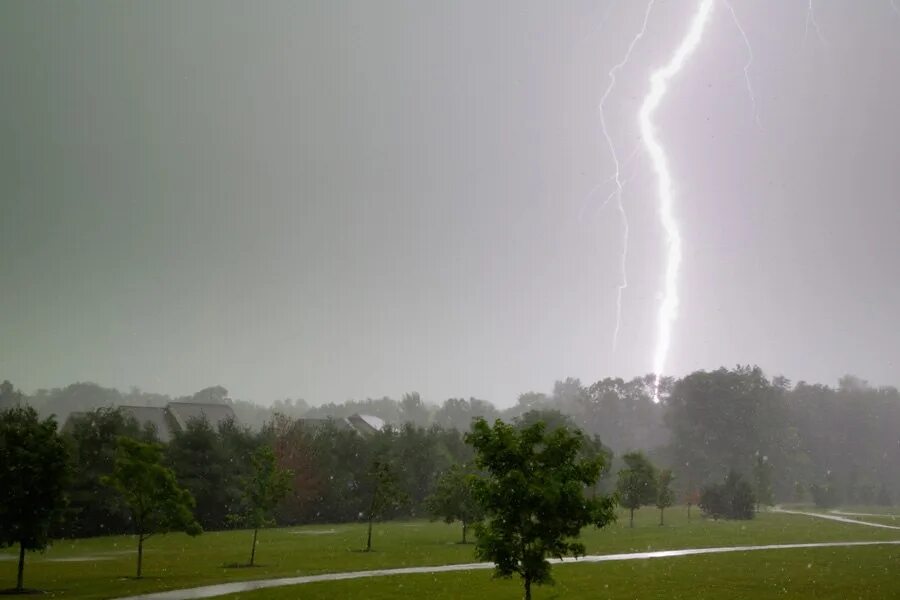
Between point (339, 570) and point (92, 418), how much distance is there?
42.1m

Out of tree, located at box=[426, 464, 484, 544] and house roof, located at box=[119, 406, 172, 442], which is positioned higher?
house roof, located at box=[119, 406, 172, 442]

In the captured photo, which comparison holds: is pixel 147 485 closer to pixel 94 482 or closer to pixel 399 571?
pixel 399 571

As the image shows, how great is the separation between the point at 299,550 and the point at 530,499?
2972 cm

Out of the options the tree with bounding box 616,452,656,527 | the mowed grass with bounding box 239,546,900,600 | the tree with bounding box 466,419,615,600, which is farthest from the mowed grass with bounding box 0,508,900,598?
the tree with bounding box 466,419,615,600

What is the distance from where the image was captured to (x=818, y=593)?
25562 millimetres

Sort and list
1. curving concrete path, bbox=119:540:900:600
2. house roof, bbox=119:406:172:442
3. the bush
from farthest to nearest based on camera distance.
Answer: house roof, bbox=119:406:172:442 → the bush → curving concrete path, bbox=119:540:900:600

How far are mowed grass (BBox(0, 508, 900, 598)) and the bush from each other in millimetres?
3516

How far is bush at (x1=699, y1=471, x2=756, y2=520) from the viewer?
7300 centimetres

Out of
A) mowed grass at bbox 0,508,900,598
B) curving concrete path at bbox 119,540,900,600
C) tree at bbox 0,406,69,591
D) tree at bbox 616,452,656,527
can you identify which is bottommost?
mowed grass at bbox 0,508,900,598

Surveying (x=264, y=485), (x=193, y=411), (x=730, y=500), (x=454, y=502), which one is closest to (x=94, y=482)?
(x=264, y=485)

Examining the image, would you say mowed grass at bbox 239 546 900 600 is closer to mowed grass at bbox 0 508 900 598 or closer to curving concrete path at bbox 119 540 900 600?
curving concrete path at bbox 119 540 900 600

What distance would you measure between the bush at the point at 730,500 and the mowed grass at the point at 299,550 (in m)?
3.52

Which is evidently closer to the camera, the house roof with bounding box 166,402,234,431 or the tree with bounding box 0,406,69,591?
the tree with bounding box 0,406,69,591

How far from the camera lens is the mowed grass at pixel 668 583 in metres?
25.4
